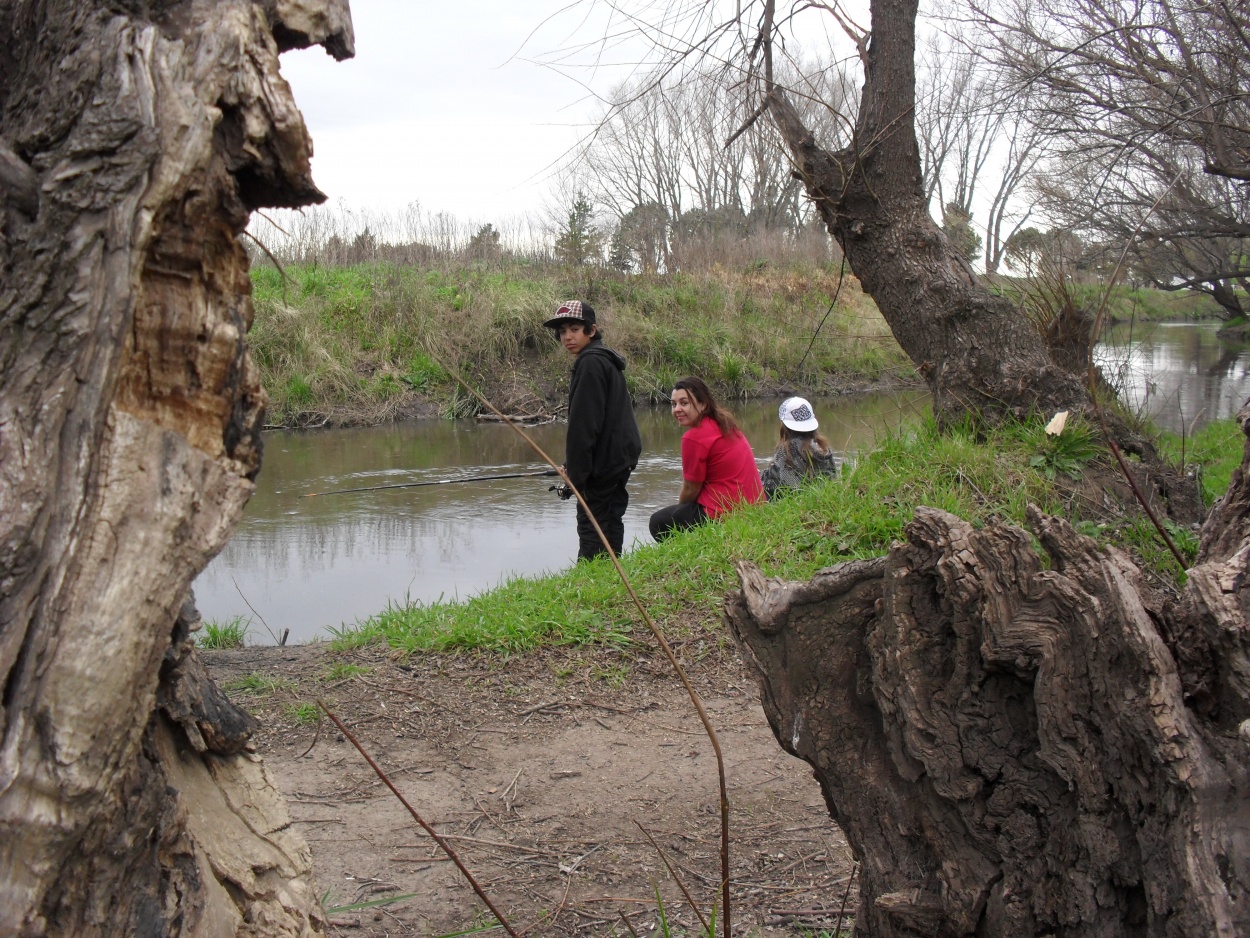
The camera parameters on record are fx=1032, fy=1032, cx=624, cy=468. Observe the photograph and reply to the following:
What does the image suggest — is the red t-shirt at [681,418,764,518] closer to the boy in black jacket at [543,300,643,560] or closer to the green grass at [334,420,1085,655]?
the boy in black jacket at [543,300,643,560]

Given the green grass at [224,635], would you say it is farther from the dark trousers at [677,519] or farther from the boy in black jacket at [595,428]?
the dark trousers at [677,519]

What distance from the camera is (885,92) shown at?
21.2 feet

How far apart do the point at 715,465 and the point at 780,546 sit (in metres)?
1.59

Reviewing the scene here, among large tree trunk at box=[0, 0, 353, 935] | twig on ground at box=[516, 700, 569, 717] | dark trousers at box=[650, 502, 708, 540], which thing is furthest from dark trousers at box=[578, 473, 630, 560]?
large tree trunk at box=[0, 0, 353, 935]

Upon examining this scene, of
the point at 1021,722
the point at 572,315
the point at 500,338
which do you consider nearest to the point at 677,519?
the point at 572,315

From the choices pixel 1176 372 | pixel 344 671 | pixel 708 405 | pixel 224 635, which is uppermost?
pixel 1176 372

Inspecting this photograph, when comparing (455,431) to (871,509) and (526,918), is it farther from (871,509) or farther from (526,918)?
(526,918)

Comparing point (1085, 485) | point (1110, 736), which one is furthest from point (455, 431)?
point (1110, 736)

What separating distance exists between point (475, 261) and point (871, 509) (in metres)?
17.0

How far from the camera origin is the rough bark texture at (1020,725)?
177 cm

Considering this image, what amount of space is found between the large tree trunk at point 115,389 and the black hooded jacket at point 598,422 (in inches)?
196

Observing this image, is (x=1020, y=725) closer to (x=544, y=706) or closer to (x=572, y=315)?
(x=544, y=706)

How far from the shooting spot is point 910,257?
21.0ft

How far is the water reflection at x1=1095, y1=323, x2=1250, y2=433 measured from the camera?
7809 mm
